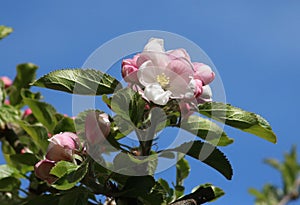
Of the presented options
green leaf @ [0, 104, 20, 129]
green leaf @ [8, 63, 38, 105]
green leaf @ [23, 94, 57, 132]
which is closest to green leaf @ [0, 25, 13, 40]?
green leaf @ [8, 63, 38, 105]

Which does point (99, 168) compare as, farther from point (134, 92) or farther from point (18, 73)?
point (18, 73)

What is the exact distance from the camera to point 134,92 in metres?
1.02

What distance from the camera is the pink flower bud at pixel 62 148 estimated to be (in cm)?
98

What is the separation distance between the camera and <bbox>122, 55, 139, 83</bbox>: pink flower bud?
101 centimetres

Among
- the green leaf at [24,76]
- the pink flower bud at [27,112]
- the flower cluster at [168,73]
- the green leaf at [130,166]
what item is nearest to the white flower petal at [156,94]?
the flower cluster at [168,73]

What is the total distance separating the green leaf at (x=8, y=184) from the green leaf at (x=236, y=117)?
68cm

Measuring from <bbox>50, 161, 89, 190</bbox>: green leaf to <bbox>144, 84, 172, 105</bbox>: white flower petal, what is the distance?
0.17 meters

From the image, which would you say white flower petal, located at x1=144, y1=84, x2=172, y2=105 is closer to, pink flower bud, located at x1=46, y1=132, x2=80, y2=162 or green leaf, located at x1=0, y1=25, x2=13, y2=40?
pink flower bud, located at x1=46, y1=132, x2=80, y2=162

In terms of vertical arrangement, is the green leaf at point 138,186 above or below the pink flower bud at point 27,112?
below

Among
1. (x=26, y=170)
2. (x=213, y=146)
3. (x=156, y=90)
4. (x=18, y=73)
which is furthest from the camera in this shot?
(x=18, y=73)

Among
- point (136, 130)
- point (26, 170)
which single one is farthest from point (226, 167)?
point (26, 170)

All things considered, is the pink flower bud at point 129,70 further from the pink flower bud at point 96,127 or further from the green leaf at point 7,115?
the green leaf at point 7,115

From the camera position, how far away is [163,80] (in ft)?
3.44

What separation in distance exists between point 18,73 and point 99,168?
121 cm
